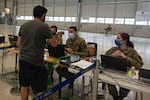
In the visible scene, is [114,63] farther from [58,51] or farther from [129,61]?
[58,51]

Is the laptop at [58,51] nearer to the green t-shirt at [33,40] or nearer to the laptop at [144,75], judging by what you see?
the green t-shirt at [33,40]

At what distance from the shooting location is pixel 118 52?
2801 millimetres

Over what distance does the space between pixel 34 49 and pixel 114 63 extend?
1.05 metres

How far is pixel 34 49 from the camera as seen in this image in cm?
216

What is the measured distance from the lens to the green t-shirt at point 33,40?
2.10 meters

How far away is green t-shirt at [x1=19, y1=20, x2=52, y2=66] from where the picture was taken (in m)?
2.10

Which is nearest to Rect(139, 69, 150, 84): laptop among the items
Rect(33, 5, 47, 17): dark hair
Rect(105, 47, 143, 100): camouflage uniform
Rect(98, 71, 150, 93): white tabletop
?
Rect(98, 71, 150, 93): white tabletop

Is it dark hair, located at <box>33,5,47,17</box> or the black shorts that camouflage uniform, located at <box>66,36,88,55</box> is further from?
dark hair, located at <box>33,5,47,17</box>

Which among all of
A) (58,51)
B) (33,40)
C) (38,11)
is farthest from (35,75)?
(58,51)

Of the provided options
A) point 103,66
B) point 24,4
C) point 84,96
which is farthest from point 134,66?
point 24,4

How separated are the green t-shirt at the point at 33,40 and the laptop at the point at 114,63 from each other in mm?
847

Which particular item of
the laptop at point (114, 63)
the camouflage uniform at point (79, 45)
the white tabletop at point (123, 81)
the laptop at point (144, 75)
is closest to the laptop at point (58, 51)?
the camouflage uniform at point (79, 45)

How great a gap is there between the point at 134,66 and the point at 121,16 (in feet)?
41.8

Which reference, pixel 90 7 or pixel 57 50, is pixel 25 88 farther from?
pixel 90 7
